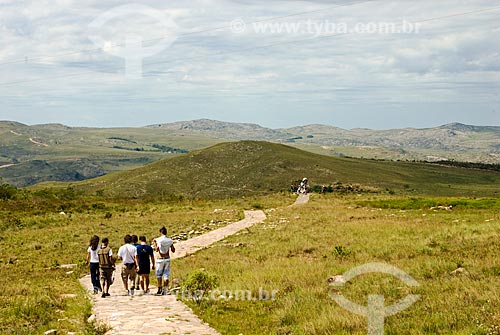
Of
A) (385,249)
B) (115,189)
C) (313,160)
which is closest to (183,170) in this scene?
(115,189)

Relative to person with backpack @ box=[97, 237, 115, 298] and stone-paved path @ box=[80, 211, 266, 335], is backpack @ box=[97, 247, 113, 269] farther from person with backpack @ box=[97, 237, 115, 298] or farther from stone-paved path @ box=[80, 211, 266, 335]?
stone-paved path @ box=[80, 211, 266, 335]

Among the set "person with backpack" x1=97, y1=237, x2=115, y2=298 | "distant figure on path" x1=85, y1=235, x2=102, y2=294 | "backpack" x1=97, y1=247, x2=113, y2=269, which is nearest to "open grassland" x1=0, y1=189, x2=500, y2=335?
"distant figure on path" x1=85, y1=235, x2=102, y2=294

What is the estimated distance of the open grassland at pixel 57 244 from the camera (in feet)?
41.5

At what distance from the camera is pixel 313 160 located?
122m

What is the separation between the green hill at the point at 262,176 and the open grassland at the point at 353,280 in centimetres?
6880

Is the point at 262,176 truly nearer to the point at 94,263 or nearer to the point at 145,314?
the point at 94,263

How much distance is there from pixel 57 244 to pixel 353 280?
71.9ft

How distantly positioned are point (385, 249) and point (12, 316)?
1418 centimetres

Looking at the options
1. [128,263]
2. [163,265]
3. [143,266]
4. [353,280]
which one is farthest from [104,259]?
[353,280]

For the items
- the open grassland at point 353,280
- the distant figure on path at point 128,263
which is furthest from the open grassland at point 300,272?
the distant figure on path at point 128,263

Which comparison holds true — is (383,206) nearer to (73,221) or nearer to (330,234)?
(330,234)

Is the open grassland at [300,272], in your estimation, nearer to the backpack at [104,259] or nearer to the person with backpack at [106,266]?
the person with backpack at [106,266]

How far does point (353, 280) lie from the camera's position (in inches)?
591

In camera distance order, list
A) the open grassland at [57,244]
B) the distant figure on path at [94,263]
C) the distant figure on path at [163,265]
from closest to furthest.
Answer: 1. the open grassland at [57,244]
2. the distant figure on path at [163,265]
3. the distant figure on path at [94,263]
